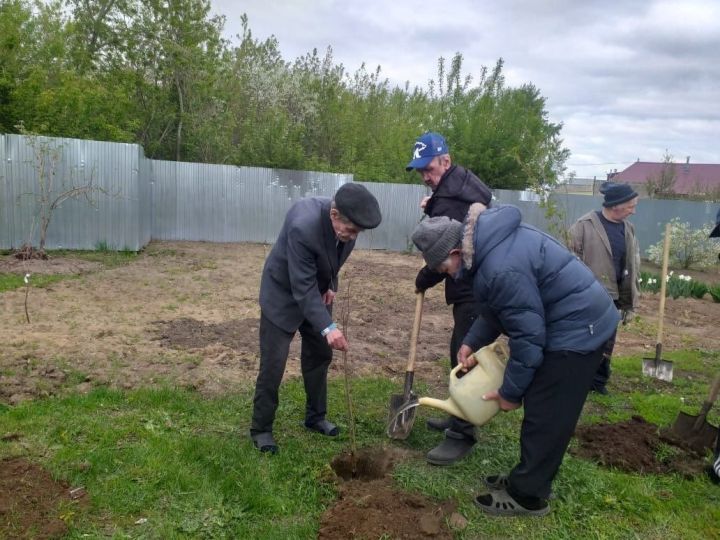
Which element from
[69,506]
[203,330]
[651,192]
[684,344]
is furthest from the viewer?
[651,192]

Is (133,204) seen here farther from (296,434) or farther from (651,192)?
(651,192)

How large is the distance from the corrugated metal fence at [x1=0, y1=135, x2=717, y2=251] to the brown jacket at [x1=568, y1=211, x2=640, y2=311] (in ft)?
17.0

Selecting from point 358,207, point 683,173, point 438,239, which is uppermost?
point 683,173

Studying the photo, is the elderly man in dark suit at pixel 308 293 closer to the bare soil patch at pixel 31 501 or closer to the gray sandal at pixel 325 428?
the gray sandal at pixel 325 428

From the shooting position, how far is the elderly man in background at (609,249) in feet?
17.1

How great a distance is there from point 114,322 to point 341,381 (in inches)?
115

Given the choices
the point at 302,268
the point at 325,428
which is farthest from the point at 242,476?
the point at 302,268

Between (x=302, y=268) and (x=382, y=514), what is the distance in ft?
4.72

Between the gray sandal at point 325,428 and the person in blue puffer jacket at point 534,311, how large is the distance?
1425 millimetres

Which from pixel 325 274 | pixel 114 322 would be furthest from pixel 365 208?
pixel 114 322

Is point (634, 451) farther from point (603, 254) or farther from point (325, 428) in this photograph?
point (325, 428)

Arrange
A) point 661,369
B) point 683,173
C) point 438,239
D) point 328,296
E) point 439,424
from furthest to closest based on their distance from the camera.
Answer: point 683,173 → point 661,369 → point 439,424 → point 328,296 → point 438,239

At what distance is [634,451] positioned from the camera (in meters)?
3.88

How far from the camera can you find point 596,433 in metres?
4.15
